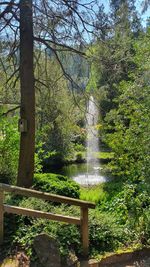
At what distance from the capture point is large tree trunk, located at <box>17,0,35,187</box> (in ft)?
17.7

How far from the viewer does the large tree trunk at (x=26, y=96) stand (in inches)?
Answer: 213

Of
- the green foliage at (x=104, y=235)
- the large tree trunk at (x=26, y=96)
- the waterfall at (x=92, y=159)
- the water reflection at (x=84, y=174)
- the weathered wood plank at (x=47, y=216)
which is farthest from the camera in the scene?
the water reflection at (x=84, y=174)

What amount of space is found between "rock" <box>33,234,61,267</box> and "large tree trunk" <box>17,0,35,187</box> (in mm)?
2328

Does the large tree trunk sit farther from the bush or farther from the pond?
the pond

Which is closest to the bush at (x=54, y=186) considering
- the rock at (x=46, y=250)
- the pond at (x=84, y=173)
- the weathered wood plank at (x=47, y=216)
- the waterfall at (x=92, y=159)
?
the weathered wood plank at (x=47, y=216)

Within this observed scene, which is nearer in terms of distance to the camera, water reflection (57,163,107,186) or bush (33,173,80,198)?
bush (33,173,80,198)

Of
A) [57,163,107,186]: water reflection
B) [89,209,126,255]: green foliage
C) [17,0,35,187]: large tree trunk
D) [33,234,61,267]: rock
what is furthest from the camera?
[57,163,107,186]: water reflection

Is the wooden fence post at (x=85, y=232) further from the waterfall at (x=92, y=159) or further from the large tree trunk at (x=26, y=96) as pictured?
the waterfall at (x=92, y=159)

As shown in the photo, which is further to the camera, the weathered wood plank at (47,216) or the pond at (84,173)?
the pond at (84,173)

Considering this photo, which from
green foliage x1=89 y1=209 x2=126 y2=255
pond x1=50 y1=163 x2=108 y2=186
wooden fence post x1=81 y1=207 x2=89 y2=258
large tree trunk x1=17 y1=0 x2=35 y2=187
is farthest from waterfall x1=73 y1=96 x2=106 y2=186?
wooden fence post x1=81 y1=207 x2=89 y2=258

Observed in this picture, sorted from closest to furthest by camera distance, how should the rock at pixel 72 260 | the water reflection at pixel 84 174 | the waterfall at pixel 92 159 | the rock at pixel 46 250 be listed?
the rock at pixel 46 250
the rock at pixel 72 260
the waterfall at pixel 92 159
the water reflection at pixel 84 174

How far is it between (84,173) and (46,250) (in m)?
10.7

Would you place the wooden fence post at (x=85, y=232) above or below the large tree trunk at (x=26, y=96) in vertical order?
below

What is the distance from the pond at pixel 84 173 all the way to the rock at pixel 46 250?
8230 millimetres
